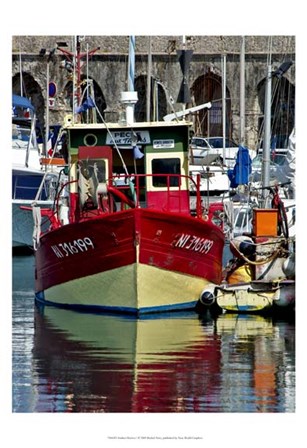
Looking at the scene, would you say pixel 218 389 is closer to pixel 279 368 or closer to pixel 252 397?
pixel 252 397

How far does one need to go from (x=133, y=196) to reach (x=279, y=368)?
521 centimetres

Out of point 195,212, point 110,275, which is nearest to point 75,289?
point 110,275

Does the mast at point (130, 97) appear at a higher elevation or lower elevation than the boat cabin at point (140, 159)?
higher

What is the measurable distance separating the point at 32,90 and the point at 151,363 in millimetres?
37222

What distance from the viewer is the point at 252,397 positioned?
12102mm

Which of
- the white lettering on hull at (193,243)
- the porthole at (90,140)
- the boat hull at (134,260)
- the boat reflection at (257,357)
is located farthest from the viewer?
the porthole at (90,140)

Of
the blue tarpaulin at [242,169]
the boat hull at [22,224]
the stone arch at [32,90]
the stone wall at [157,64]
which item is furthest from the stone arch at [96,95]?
the blue tarpaulin at [242,169]

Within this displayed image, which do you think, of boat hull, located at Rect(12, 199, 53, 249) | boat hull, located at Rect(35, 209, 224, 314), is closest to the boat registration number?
boat hull, located at Rect(35, 209, 224, 314)

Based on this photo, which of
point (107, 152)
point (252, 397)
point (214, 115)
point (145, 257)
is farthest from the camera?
point (214, 115)

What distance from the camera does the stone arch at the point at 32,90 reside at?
1955 inches

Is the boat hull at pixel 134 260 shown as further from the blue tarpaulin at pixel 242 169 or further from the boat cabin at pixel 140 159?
the blue tarpaulin at pixel 242 169

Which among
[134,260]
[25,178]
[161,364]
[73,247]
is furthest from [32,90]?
[161,364]

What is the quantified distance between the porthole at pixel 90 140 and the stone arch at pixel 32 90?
29.8 m

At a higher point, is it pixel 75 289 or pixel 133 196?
pixel 133 196
